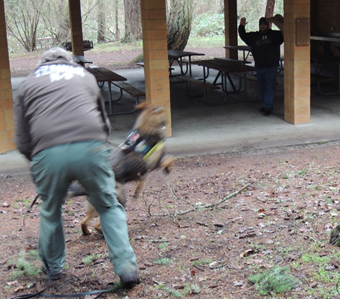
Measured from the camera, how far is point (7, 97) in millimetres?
8156

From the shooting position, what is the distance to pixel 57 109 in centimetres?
317

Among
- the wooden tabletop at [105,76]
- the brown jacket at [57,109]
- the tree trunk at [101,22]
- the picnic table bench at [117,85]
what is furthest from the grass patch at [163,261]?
the tree trunk at [101,22]

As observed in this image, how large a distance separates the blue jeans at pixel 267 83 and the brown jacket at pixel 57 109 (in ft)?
21.8

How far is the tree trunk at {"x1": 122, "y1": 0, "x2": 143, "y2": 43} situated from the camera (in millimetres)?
23422

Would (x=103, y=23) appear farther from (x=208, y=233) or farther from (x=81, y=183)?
(x=81, y=183)

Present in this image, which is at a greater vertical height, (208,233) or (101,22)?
(101,22)

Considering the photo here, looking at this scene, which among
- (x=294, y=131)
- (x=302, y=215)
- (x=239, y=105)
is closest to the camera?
(x=302, y=215)

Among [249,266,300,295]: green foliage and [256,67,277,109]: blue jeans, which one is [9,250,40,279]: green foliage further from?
[256,67,277,109]: blue jeans

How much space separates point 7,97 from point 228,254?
18.4 feet

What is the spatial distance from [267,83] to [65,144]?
23.2 feet

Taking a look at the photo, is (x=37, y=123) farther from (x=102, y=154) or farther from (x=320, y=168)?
(x=320, y=168)

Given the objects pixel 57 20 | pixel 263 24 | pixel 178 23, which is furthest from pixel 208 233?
pixel 57 20

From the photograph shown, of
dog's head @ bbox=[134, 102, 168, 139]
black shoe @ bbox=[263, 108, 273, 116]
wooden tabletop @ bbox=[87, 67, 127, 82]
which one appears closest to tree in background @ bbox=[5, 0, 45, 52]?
wooden tabletop @ bbox=[87, 67, 127, 82]

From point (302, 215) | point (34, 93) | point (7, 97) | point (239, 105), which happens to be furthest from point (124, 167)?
point (239, 105)
